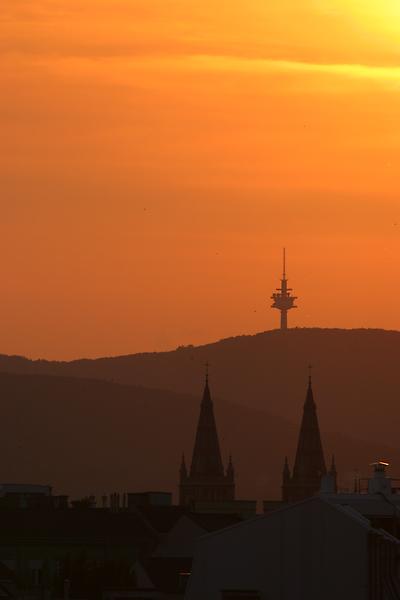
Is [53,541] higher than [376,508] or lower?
higher

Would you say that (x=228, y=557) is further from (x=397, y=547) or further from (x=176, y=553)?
(x=176, y=553)

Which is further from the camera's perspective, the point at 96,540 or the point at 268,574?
the point at 96,540

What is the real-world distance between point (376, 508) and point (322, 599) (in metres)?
5.69

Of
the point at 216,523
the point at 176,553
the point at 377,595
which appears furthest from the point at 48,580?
the point at 377,595

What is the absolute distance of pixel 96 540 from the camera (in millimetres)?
106750

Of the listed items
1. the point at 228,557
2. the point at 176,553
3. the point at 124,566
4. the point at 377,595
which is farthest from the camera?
the point at 176,553

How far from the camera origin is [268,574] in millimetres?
49438

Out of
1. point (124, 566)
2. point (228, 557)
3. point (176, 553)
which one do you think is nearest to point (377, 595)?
point (228, 557)

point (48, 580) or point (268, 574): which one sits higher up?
point (48, 580)

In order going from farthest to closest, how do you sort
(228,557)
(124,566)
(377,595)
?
(124,566)
(228,557)
(377,595)

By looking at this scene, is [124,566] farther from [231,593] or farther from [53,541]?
[231,593]

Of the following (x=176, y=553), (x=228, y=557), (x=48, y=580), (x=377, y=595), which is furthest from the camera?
(x=176, y=553)

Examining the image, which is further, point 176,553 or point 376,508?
point 176,553

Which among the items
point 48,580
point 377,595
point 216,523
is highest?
point 216,523
